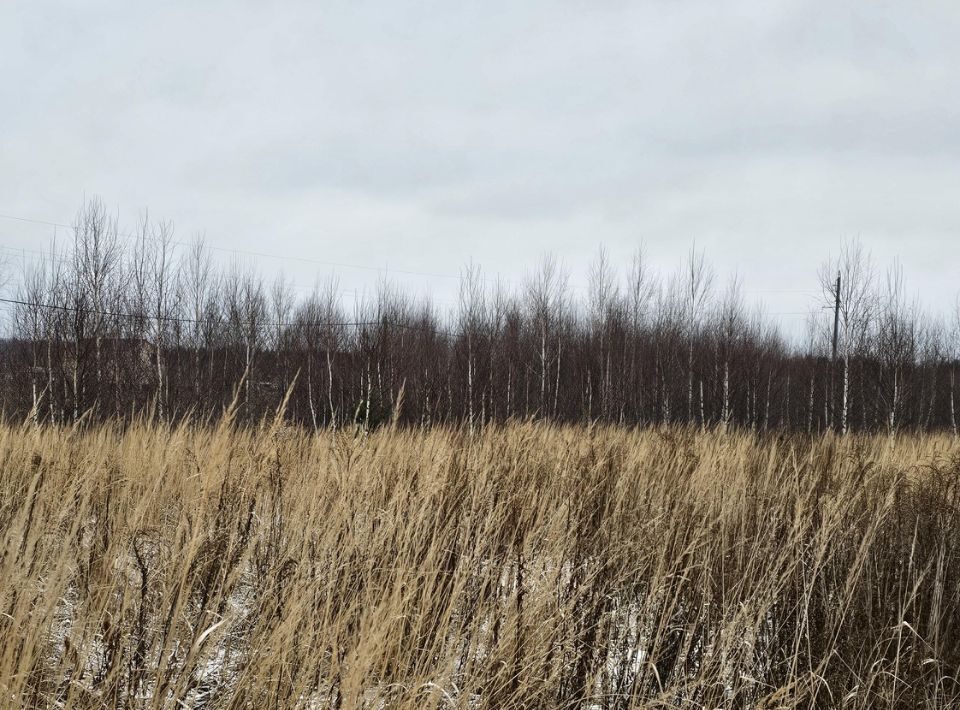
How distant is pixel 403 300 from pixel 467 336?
9.45 metres

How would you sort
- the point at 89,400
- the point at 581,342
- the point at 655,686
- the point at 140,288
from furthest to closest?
the point at 581,342 → the point at 140,288 → the point at 89,400 → the point at 655,686

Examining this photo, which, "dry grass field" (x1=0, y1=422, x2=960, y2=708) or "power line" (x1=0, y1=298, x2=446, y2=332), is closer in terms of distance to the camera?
"dry grass field" (x1=0, y1=422, x2=960, y2=708)

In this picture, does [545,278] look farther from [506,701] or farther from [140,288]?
A: [506,701]

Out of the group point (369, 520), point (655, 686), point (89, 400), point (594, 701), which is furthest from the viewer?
point (89, 400)

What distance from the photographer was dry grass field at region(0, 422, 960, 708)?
1927 mm

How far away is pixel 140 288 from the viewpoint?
19297mm

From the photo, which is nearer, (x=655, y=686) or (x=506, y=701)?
(x=506, y=701)

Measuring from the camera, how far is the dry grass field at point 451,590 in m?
1.93

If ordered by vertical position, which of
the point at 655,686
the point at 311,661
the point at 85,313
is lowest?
the point at 655,686

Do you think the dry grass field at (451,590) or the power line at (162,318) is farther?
the power line at (162,318)

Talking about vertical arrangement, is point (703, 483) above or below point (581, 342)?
below

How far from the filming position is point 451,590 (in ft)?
9.52

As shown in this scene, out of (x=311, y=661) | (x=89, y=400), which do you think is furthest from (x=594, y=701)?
(x=89, y=400)

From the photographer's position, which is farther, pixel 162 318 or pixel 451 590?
pixel 162 318
